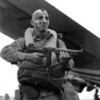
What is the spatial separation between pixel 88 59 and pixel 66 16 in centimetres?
236

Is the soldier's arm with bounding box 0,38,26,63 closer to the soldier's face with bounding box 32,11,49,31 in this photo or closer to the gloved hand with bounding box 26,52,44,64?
the gloved hand with bounding box 26,52,44,64

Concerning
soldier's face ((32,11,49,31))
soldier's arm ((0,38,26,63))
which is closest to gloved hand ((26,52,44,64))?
soldier's arm ((0,38,26,63))

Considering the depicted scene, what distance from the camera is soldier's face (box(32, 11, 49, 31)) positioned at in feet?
13.5

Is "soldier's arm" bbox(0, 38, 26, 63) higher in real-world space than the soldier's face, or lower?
lower

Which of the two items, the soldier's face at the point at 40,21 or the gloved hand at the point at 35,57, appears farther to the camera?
the soldier's face at the point at 40,21

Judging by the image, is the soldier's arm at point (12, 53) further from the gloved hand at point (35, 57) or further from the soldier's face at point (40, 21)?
the soldier's face at point (40, 21)

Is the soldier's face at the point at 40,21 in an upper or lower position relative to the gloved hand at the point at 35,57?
upper

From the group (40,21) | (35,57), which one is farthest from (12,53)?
(40,21)

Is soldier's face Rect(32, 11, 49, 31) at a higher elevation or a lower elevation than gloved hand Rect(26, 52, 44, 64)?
higher

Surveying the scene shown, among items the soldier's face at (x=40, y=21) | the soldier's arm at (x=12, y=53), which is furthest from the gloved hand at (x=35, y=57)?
the soldier's face at (x=40, y=21)

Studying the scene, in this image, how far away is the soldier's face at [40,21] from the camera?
13.5ft

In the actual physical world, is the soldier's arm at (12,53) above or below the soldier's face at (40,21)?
below

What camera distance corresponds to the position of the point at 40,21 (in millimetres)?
4109

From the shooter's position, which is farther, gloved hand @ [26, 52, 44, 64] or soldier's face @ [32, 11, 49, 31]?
soldier's face @ [32, 11, 49, 31]
